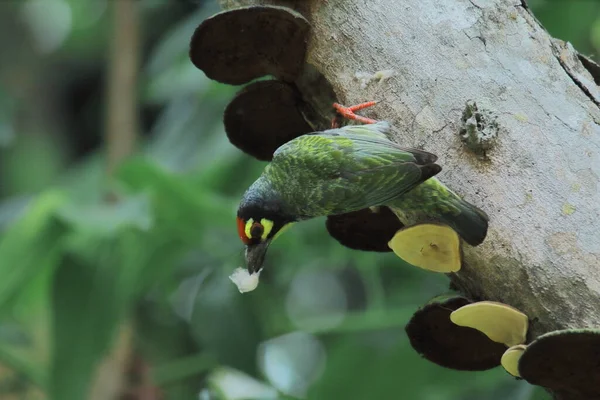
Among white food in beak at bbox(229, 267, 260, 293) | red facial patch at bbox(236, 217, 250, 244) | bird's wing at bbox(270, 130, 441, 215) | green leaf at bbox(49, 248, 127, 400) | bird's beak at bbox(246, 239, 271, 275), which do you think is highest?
bird's wing at bbox(270, 130, 441, 215)

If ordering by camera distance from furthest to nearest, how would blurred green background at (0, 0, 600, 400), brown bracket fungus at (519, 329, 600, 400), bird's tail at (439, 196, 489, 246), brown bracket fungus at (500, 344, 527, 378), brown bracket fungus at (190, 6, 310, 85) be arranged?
blurred green background at (0, 0, 600, 400) → brown bracket fungus at (190, 6, 310, 85) → bird's tail at (439, 196, 489, 246) → brown bracket fungus at (500, 344, 527, 378) → brown bracket fungus at (519, 329, 600, 400)

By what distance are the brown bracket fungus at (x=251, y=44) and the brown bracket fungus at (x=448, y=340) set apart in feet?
2.13

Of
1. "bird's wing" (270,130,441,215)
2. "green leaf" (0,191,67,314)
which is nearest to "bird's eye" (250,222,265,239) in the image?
"bird's wing" (270,130,441,215)

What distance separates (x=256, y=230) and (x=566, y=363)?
2.53 ft

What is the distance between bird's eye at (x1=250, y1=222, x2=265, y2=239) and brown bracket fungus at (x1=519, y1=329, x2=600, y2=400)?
705 millimetres

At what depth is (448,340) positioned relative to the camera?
5.57ft

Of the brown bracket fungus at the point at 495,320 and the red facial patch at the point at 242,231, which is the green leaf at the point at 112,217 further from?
the brown bracket fungus at the point at 495,320

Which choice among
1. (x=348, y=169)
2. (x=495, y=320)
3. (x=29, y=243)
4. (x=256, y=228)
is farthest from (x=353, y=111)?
(x=29, y=243)

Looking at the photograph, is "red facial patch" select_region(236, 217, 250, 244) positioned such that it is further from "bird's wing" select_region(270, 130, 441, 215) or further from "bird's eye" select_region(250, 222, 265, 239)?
"bird's wing" select_region(270, 130, 441, 215)

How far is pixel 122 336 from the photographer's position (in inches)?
126

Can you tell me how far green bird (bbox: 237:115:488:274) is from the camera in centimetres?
161

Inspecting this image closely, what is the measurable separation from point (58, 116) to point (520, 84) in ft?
13.4

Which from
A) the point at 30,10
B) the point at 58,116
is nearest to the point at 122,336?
the point at 58,116

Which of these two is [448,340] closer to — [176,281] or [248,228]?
[248,228]
